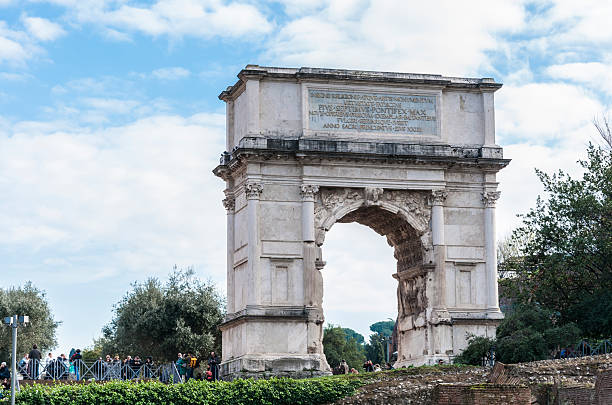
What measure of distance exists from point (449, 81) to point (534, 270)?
888cm

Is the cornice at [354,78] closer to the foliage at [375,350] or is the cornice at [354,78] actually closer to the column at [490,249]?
the column at [490,249]

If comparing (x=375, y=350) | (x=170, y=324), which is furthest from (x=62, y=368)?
(x=375, y=350)

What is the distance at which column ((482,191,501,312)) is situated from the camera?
39.6m

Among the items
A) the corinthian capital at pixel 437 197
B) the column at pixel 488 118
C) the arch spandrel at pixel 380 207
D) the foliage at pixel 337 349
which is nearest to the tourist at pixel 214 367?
the arch spandrel at pixel 380 207

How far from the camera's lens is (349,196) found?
39.2 meters

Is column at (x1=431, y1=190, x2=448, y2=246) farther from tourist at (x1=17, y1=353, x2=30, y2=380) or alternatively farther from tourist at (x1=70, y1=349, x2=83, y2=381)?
tourist at (x1=17, y1=353, x2=30, y2=380)

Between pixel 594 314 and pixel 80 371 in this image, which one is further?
pixel 594 314

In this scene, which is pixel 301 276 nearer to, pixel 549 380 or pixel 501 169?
pixel 501 169

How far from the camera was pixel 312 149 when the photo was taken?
38.4 metres

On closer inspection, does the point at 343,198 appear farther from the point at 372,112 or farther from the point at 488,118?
the point at 488,118

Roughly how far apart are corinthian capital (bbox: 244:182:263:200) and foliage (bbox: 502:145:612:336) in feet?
37.7

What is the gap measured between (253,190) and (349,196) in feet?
11.1

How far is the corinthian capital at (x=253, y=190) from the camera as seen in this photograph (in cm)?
3822

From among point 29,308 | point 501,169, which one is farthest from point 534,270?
point 29,308
